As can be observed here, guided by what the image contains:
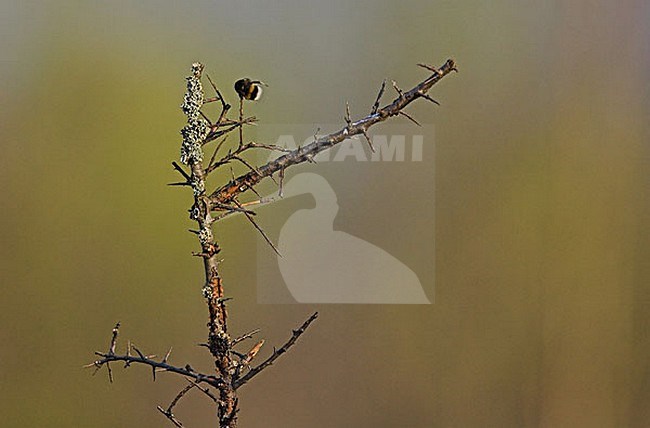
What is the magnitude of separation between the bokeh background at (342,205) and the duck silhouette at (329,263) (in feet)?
0.10

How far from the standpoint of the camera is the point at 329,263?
1144mm

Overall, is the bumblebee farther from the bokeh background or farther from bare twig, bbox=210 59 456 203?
the bokeh background

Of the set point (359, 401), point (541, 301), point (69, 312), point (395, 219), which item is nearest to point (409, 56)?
point (395, 219)

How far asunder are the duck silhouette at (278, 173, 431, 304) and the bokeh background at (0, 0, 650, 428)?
0.10 feet

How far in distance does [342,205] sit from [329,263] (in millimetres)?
110

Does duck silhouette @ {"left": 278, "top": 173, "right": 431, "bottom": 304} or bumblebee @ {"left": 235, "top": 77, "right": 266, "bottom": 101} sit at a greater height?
bumblebee @ {"left": 235, "top": 77, "right": 266, "bottom": 101}

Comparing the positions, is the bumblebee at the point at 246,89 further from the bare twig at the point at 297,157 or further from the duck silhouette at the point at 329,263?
the duck silhouette at the point at 329,263

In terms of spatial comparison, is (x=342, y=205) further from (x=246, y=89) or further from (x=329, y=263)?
(x=246, y=89)

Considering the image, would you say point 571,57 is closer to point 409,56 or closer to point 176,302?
point 409,56

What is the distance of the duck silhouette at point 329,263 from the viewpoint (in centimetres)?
114

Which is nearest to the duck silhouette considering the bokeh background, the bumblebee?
the bokeh background

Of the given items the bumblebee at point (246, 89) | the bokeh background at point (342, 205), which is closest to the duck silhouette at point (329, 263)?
the bokeh background at point (342, 205)

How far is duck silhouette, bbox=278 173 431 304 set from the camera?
114 centimetres

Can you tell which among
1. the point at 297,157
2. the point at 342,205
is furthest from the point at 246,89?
the point at 342,205
